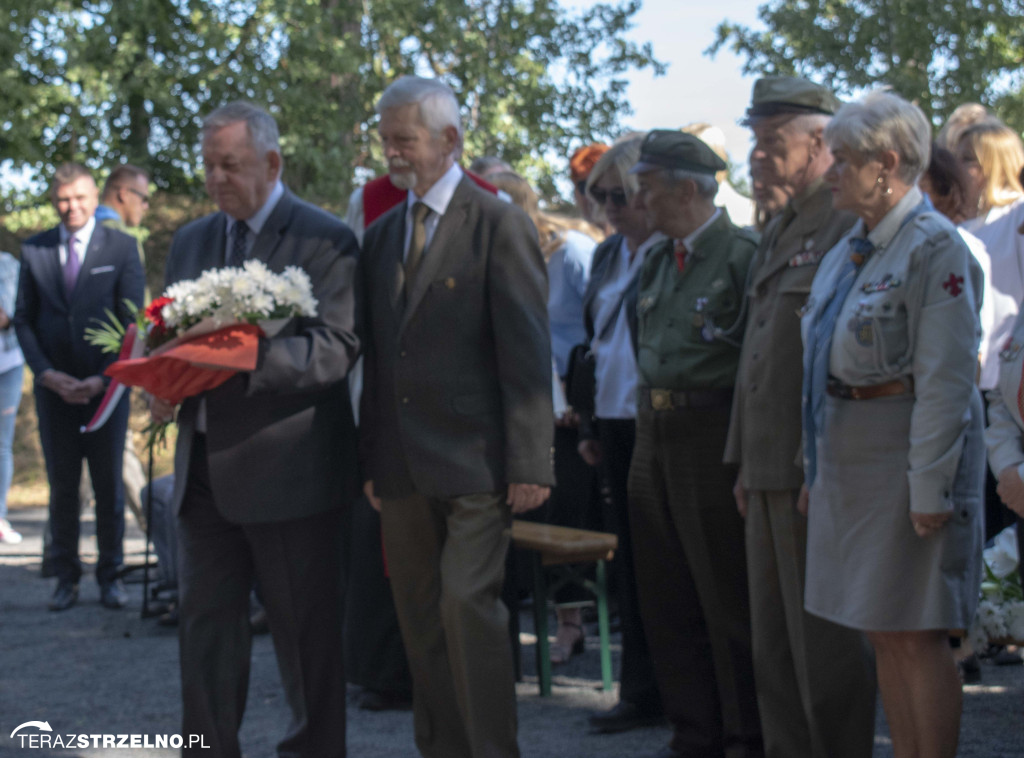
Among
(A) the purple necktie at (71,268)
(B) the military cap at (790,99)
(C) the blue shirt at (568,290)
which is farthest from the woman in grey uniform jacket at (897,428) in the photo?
(A) the purple necktie at (71,268)

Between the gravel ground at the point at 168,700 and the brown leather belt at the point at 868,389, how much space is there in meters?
1.53

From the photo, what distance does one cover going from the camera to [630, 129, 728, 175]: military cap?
3.97m

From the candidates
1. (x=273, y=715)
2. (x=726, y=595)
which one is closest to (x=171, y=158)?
(x=273, y=715)

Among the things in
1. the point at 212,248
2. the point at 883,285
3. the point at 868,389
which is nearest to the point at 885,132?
the point at 883,285

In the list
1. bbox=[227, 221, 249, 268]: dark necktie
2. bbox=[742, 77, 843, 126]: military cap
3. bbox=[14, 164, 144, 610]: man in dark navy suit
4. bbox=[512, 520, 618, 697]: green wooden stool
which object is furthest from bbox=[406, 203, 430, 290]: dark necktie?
bbox=[14, 164, 144, 610]: man in dark navy suit

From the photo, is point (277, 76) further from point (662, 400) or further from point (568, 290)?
point (662, 400)

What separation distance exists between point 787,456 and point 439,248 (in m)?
1.24

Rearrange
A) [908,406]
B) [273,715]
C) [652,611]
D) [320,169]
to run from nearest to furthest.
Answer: [908,406] → [652,611] → [273,715] → [320,169]

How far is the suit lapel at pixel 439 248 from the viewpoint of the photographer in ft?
12.2

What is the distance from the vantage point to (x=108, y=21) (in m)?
16.3

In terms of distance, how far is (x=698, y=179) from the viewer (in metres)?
4.00

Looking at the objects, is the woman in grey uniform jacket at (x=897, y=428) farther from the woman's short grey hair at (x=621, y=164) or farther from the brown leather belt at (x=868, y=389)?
the woman's short grey hair at (x=621, y=164)

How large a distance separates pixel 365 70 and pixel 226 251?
13047 mm

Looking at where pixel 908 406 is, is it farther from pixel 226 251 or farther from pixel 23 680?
pixel 23 680
